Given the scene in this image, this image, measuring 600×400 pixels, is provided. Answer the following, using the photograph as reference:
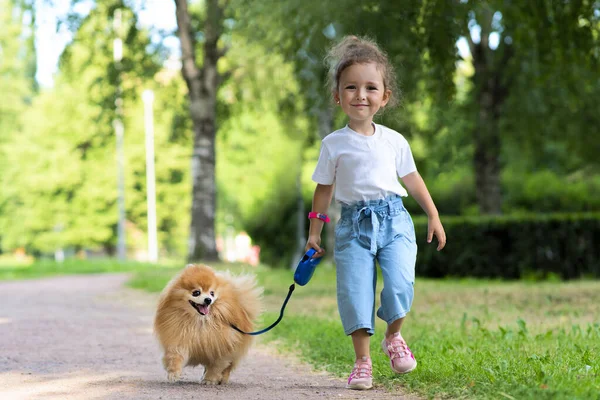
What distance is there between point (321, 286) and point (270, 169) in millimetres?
10698

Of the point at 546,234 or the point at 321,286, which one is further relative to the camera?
the point at 546,234

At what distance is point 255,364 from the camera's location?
714 centimetres

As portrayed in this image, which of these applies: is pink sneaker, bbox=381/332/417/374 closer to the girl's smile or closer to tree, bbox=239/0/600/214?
the girl's smile

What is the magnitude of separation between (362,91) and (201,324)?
1.70 m

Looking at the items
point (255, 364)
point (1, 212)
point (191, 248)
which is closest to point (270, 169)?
point (191, 248)

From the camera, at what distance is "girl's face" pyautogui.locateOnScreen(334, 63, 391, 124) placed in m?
5.42

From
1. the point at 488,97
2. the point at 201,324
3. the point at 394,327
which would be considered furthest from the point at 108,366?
the point at 488,97

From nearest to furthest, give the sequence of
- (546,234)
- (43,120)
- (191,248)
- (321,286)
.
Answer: (321,286) → (546,234) → (191,248) → (43,120)

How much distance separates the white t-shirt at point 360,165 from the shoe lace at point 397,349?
873mm

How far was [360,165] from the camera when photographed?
538 centimetres

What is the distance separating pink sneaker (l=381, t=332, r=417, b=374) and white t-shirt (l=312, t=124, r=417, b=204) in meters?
0.87

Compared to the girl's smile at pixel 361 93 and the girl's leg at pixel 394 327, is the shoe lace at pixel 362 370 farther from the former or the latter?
the girl's smile at pixel 361 93

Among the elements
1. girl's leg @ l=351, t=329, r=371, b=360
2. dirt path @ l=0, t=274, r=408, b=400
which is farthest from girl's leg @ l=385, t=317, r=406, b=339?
dirt path @ l=0, t=274, r=408, b=400

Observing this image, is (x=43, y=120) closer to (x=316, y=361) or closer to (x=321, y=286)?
(x=321, y=286)
